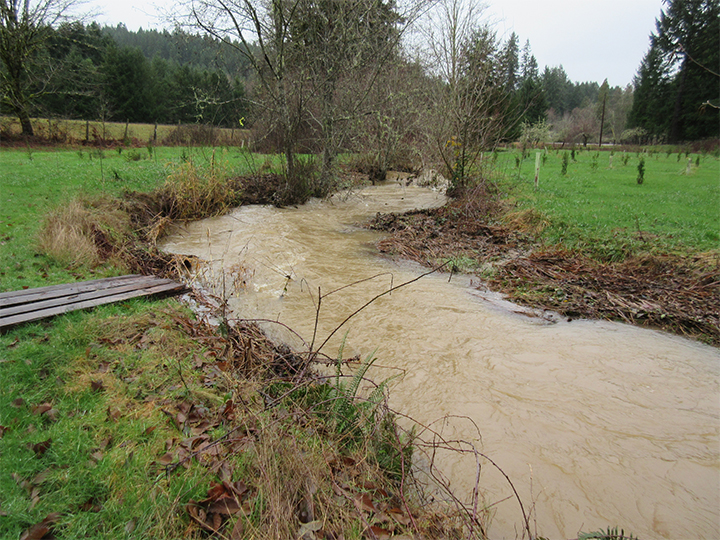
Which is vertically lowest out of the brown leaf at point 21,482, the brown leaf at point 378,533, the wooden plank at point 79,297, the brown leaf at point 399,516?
the brown leaf at point 399,516

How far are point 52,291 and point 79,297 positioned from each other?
1.32 ft

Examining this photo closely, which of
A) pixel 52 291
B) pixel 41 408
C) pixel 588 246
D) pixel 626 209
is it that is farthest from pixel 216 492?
pixel 626 209

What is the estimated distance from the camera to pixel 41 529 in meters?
2.12

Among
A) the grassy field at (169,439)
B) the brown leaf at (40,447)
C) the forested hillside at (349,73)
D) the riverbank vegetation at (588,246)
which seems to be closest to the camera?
the grassy field at (169,439)

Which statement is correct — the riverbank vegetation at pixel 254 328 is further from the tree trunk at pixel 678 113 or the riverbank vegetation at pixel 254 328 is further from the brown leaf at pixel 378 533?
the tree trunk at pixel 678 113

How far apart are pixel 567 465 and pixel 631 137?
51.9 metres

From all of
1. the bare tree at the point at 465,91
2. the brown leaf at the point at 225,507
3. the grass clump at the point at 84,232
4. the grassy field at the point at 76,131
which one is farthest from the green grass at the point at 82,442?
the grassy field at the point at 76,131

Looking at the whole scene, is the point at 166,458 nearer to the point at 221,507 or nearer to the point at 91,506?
the point at 91,506

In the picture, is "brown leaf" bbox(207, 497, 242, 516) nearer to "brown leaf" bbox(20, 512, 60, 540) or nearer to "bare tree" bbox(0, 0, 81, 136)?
"brown leaf" bbox(20, 512, 60, 540)

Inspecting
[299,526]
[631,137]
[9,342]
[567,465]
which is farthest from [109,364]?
[631,137]

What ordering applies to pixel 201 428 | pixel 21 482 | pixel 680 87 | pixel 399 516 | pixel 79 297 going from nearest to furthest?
1. pixel 21 482
2. pixel 399 516
3. pixel 201 428
4. pixel 79 297
5. pixel 680 87

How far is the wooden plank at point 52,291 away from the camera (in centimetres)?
458

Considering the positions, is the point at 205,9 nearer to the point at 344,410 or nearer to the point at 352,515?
the point at 344,410

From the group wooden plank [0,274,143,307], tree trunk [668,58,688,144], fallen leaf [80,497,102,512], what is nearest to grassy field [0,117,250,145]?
wooden plank [0,274,143,307]
